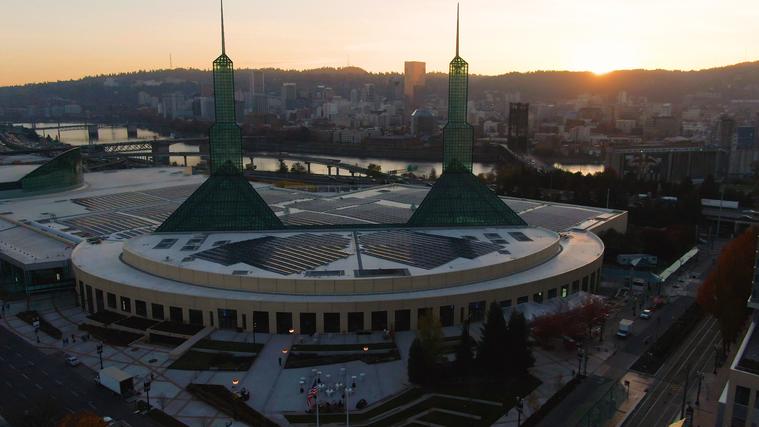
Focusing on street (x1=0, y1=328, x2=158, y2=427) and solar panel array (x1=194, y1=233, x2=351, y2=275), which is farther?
solar panel array (x1=194, y1=233, x2=351, y2=275)

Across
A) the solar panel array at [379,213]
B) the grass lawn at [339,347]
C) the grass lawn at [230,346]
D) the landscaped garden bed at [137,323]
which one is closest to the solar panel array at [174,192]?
the solar panel array at [379,213]

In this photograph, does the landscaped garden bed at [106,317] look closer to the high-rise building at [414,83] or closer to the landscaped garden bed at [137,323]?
the landscaped garden bed at [137,323]

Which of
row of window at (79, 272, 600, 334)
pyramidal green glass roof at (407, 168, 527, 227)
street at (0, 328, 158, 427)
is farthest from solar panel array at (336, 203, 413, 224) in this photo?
street at (0, 328, 158, 427)

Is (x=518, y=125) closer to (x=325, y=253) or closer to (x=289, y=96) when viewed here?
(x=325, y=253)

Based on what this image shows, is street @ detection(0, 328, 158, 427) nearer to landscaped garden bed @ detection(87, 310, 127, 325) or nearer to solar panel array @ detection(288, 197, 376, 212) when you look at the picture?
landscaped garden bed @ detection(87, 310, 127, 325)

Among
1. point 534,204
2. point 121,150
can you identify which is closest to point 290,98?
point 121,150

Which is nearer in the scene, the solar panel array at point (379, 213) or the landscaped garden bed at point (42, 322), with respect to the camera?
the landscaped garden bed at point (42, 322)
